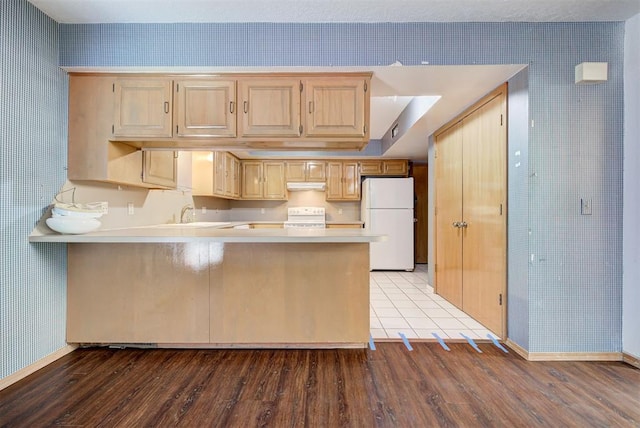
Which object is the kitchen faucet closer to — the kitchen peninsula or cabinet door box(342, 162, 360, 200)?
the kitchen peninsula

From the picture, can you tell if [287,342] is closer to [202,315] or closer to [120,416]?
[202,315]

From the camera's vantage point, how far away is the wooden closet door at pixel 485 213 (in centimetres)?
244

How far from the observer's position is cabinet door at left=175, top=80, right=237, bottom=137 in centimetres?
223

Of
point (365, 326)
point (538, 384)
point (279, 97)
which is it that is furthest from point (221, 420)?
point (279, 97)

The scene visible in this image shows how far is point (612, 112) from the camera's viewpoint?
6.93 ft

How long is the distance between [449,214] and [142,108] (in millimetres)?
3120

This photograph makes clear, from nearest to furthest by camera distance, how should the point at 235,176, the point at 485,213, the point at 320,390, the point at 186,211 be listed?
the point at 320,390
the point at 485,213
the point at 186,211
the point at 235,176

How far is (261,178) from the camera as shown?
5.39 m

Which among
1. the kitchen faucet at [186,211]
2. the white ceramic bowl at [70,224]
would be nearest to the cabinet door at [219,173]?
the kitchen faucet at [186,211]

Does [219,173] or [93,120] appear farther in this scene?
[219,173]

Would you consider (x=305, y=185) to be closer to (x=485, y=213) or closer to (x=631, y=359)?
(x=485, y=213)

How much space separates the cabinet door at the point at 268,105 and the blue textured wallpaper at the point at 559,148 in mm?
356

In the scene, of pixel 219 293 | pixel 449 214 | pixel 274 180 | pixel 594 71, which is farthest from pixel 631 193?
pixel 274 180

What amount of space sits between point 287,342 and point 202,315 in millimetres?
652
